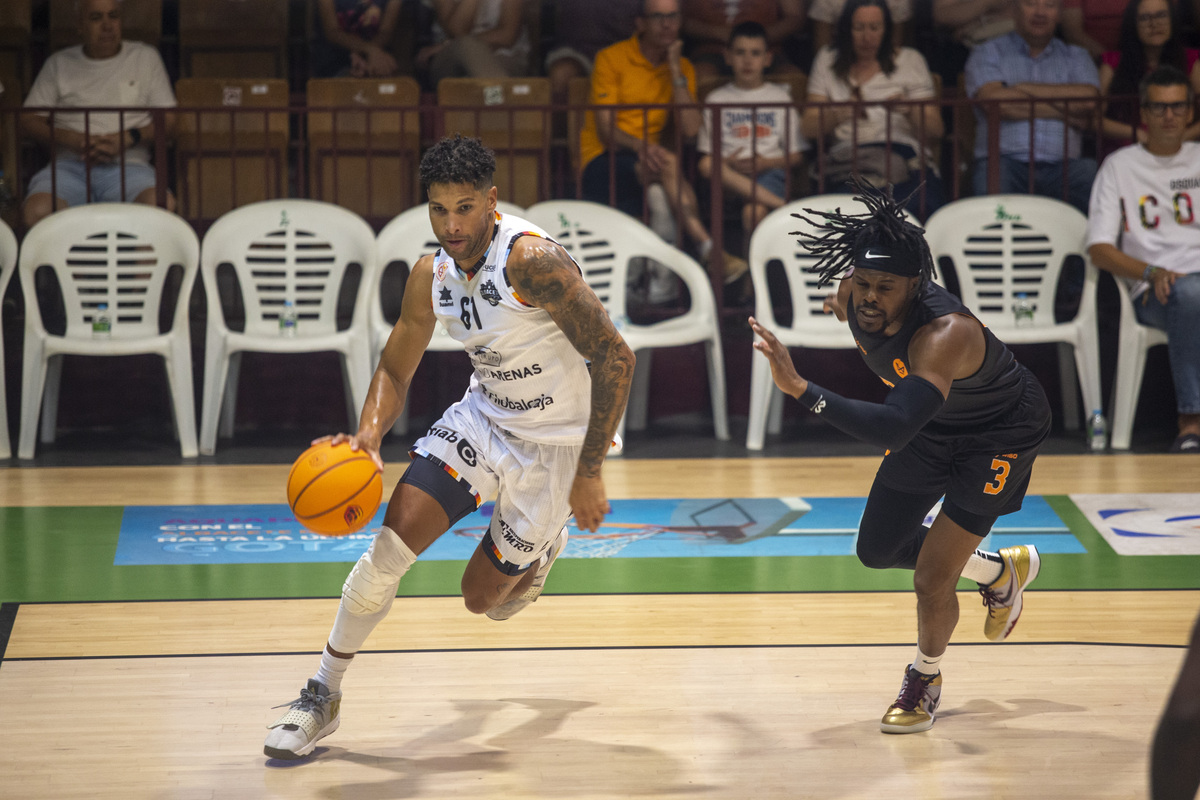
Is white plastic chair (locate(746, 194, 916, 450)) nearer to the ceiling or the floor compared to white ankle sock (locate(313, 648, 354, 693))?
nearer to the ceiling

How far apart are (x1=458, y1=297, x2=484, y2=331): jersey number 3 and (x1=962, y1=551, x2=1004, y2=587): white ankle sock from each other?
1701 mm

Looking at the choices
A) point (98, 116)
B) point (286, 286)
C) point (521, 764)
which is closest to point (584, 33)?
point (286, 286)

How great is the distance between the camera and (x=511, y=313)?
377 cm

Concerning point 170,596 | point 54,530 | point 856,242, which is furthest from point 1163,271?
point 54,530

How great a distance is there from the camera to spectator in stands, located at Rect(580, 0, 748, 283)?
8.02 m

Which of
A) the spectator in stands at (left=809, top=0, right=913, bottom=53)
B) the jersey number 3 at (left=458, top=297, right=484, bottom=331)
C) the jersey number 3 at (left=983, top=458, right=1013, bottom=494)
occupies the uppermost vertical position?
the spectator in stands at (left=809, top=0, right=913, bottom=53)

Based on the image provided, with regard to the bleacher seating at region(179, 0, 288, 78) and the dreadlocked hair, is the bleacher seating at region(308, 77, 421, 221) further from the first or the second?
the dreadlocked hair

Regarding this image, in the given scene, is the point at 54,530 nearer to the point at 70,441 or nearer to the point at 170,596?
the point at 170,596

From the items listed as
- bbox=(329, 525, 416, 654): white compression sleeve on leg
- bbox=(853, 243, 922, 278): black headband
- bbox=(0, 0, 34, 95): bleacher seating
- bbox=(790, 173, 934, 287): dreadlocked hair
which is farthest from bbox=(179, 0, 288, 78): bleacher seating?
bbox=(853, 243, 922, 278): black headband

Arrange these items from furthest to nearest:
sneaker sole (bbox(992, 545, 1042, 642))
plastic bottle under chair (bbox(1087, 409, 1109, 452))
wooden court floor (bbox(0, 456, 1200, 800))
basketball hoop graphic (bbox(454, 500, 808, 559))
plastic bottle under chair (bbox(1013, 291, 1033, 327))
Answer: plastic bottle under chair (bbox(1013, 291, 1033, 327)) → plastic bottle under chair (bbox(1087, 409, 1109, 452)) → basketball hoop graphic (bbox(454, 500, 808, 559)) → sneaker sole (bbox(992, 545, 1042, 642)) → wooden court floor (bbox(0, 456, 1200, 800))

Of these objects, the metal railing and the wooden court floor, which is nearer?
the wooden court floor

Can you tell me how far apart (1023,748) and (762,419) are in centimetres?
388

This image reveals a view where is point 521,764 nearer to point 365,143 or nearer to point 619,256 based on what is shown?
point 619,256

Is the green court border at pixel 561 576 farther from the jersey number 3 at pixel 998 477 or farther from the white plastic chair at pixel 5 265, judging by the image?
the white plastic chair at pixel 5 265
